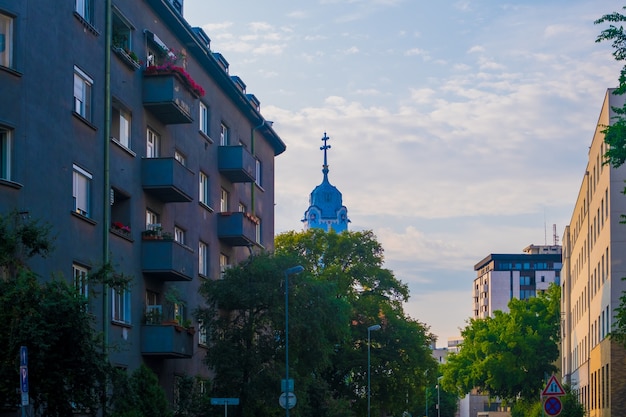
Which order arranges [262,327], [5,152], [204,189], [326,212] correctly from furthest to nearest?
1. [326,212]
2. [204,189]
3. [262,327]
4. [5,152]

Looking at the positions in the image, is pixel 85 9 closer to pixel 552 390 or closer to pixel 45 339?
pixel 45 339

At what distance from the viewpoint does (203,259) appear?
1748 inches

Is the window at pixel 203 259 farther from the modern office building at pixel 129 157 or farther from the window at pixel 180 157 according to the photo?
the window at pixel 180 157

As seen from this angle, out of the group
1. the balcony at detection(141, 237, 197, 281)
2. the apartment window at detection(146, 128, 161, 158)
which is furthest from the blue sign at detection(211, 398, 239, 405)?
the apartment window at detection(146, 128, 161, 158)

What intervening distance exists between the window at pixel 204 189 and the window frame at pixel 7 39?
682 inches

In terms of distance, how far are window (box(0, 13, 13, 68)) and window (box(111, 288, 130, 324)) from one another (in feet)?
28.4

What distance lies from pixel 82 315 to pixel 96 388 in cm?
154

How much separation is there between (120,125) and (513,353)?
61554 millimetres

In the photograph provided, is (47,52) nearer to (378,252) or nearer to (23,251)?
(23,251)

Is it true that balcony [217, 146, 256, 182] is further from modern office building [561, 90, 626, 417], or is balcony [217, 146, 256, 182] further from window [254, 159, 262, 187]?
modern office building [561, 90, 626, 417]

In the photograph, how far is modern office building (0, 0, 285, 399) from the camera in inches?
1082

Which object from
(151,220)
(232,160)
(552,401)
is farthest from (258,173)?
(552,401)

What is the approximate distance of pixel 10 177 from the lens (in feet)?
86.8

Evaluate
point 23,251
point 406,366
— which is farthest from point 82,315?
point 406,366
